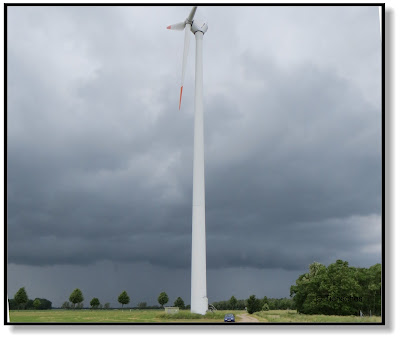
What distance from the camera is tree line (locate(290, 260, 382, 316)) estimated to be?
1155 inches

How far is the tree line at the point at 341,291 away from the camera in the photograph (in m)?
29.3

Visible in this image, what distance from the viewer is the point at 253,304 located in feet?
116

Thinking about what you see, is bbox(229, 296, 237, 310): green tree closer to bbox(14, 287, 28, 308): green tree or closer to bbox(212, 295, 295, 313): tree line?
bbox(212, 295, 295, 313): tree line

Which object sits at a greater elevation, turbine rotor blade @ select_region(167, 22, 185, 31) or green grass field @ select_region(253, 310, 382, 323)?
turbine rotor blade @ select_region(167, 22, 185, 31)

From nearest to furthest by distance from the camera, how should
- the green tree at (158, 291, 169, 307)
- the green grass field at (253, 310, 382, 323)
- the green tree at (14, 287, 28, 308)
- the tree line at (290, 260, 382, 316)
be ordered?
the green grass field at (253, 310, 382, 323), the tree line at (290, 260, 382, 316), the green tree at (14, 287, 28, 308), the green tree at (158, 291, 169, 307)

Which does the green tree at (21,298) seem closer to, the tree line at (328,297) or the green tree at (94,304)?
the tree line at (328,297)

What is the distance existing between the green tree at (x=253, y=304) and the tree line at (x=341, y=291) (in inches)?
117

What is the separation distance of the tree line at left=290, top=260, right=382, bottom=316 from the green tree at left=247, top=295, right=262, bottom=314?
2.97 metres

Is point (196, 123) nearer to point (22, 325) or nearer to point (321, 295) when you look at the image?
point (321, 295)

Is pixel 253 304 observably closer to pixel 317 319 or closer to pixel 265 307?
pixel 265 307

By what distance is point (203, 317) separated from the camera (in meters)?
28.2

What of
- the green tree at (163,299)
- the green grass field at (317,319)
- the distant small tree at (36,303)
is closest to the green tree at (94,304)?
the distant small tree at (36,303)

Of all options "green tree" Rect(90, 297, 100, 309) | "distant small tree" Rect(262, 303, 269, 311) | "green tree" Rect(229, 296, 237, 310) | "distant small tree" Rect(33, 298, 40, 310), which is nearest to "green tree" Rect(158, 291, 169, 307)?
"green tree" Rect(90, 297, 100, 309)
